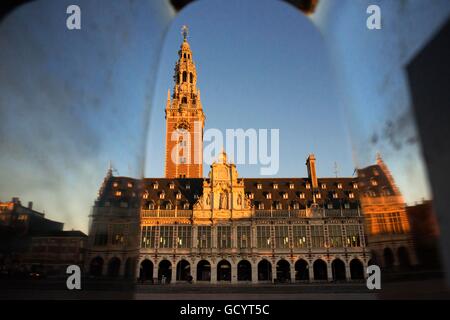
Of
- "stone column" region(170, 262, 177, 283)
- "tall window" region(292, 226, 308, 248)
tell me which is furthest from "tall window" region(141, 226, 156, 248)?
"tall window" region(292, 226, 308, 248)

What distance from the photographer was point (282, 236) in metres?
31.0

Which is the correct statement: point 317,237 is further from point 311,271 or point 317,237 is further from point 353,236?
point 353,236

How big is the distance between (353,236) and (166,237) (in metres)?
17.5

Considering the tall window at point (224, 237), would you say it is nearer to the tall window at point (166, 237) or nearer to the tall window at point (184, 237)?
the tall window at point (184, 237)

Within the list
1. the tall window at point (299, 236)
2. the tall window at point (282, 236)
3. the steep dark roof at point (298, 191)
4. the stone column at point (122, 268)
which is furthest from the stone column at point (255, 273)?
the stone column at point (122, 268)

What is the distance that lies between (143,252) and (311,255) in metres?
15.3

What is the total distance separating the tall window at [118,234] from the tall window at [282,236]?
92.8ft

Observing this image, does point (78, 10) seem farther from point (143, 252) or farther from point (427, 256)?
point (143, 252)

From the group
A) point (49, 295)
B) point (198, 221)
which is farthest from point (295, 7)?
point (198, 221)

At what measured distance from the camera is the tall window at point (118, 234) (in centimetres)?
360

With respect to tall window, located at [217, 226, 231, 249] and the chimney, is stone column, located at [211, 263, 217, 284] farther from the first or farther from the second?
the chimney

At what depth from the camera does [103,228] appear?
3.43 m

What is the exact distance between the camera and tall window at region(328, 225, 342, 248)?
30641 millimetres

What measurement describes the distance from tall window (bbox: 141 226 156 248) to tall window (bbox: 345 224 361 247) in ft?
59.3
